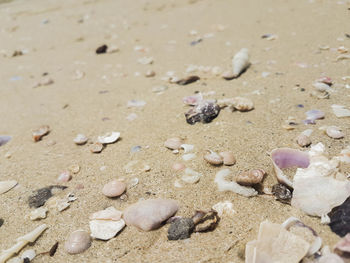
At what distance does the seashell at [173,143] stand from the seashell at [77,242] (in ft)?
2.64

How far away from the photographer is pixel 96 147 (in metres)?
2.18

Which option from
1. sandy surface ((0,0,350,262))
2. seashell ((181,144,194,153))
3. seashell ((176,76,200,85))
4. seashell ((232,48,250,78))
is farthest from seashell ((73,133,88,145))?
seashell ((232,48,250,78))

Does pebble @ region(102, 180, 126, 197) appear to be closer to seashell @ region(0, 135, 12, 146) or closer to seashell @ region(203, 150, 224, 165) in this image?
seashell @ region(203, 150, 224, 165)

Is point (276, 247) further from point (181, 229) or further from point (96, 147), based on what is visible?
point (96, 147)

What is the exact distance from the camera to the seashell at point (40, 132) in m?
2.40

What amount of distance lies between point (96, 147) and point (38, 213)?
2.12 feet

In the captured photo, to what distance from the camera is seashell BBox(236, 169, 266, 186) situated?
160cm

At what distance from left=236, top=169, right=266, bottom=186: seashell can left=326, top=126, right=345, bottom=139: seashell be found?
614mm

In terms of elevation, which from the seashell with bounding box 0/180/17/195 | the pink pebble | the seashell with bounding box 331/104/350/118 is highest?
the seashell with bounding box 0/180/17/195

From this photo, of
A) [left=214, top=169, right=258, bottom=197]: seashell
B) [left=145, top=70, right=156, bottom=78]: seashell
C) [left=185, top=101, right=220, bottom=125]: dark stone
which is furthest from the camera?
[left=145, top=70, right=156, bottom=78]: seashell

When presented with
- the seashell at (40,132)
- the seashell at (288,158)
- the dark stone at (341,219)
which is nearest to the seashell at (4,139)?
the seashell at (40,132)

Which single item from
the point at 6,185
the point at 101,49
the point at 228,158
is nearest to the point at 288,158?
the point at 228,158

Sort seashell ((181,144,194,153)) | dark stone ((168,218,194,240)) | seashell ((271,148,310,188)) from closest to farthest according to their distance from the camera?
dark stone ((168,218,194,240))
seashell ((271,148,310,188))
seashell ((181,144,194,153))

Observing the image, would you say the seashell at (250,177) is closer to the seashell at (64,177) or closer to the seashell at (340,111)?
the seashell at (340,111)
